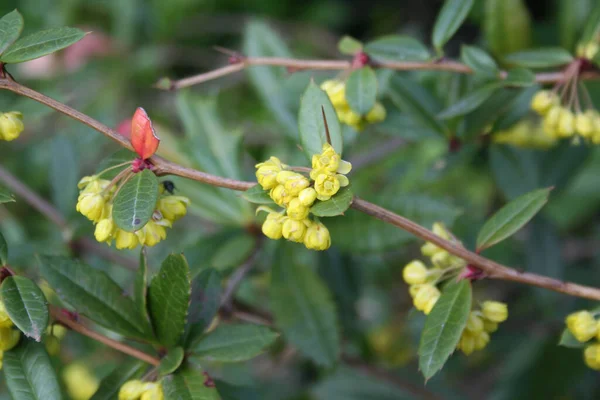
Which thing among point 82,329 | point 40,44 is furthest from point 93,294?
point 40,44

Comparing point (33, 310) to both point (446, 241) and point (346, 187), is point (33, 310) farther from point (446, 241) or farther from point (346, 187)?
point (446, 241)

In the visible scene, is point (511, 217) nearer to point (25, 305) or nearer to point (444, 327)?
point (444, 327)

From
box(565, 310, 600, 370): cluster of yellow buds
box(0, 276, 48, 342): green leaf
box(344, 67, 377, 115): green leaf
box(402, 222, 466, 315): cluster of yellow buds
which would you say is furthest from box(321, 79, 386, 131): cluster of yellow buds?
box(0, 276, 48, 342): green leaf

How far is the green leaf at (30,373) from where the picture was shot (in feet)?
3.08

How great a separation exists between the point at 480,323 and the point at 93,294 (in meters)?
0.65

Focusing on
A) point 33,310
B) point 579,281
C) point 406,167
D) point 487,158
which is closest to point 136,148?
point 33,310

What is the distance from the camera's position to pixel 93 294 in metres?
1.10

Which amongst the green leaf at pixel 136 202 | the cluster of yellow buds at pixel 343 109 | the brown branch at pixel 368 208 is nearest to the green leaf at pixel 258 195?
the brown branch at pixel 368 208

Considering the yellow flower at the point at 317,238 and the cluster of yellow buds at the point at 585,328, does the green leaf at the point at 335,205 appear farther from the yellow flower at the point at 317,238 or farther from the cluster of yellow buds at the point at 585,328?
the cluster of yellow buds at the point at 585,328

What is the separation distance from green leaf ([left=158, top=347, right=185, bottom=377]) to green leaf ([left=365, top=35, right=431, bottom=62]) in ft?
2.25

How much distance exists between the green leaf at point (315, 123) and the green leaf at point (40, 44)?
1.17ft

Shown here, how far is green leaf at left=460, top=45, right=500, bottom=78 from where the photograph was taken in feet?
4.15

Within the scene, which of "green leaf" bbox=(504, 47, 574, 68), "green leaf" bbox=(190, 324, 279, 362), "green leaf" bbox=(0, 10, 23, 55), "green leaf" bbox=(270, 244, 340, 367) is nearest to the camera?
"green leaf" bbox=(0, 10, 23, 55)

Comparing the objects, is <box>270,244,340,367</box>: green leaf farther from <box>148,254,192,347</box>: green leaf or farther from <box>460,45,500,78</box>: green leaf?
<box>460,45,500,78</box>: green leaf
